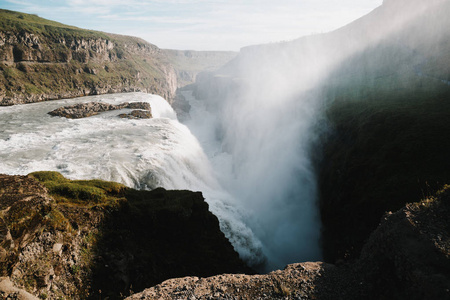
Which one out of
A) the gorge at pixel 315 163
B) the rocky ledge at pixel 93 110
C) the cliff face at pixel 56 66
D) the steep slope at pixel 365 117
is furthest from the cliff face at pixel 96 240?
the cliff face at pixel 56 66

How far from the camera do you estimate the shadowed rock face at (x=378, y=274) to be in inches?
383

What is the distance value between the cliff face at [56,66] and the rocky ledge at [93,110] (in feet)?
110

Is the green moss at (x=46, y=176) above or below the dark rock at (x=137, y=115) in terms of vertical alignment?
above

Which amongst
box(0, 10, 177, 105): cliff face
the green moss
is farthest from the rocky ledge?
the green moss

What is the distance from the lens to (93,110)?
7644cm

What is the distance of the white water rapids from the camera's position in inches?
1219

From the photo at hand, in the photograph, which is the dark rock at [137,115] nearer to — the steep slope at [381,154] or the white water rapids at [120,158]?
the white water rapids at [120,158]

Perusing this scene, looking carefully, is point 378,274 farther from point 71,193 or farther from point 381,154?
point 381,154

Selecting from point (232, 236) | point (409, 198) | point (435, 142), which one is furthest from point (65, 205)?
point (435, 142)

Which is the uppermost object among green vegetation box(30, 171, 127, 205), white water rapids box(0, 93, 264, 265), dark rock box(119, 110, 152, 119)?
green vegetation box(30, 171, 127, 205)

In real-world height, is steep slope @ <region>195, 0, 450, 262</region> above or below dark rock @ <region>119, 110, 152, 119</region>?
above

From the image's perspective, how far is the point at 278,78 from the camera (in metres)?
121

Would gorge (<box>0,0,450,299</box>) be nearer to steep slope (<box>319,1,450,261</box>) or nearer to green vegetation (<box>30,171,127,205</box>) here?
steep slope (<box>319,1,450,261</box>)

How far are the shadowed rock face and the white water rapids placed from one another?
737 inches
